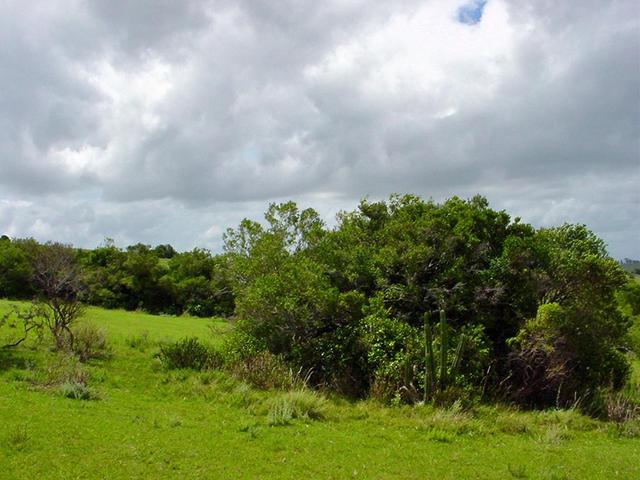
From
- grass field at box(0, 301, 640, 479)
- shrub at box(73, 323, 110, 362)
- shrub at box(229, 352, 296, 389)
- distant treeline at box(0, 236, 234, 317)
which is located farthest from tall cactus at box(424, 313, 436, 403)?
distant treeline at box(0, 236, 234, 317)

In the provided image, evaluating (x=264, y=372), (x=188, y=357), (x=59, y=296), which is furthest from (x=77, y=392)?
(x=59, y=296)

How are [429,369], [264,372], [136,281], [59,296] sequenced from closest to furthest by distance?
[429,369] < [264,372] < [59,296] < [136,281]

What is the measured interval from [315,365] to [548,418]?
838 centimetres

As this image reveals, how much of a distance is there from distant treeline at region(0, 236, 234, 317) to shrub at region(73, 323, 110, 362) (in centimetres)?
2843

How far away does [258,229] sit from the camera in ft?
74.8

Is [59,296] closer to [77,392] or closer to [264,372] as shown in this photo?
[77,392]

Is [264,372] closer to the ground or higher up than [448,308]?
closer to the ground

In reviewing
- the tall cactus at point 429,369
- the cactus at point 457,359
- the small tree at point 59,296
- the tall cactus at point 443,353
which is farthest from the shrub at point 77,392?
the cactus at point 457,359

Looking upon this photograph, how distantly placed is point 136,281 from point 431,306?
43.0m

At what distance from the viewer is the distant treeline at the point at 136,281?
5194 centimetres

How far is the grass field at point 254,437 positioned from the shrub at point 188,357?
1.34m

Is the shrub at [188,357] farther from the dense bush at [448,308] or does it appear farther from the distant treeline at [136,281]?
the distant treeline at [136,281]

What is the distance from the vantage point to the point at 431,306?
20.2m

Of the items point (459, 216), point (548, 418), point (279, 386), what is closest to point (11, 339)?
point (279, 386)
